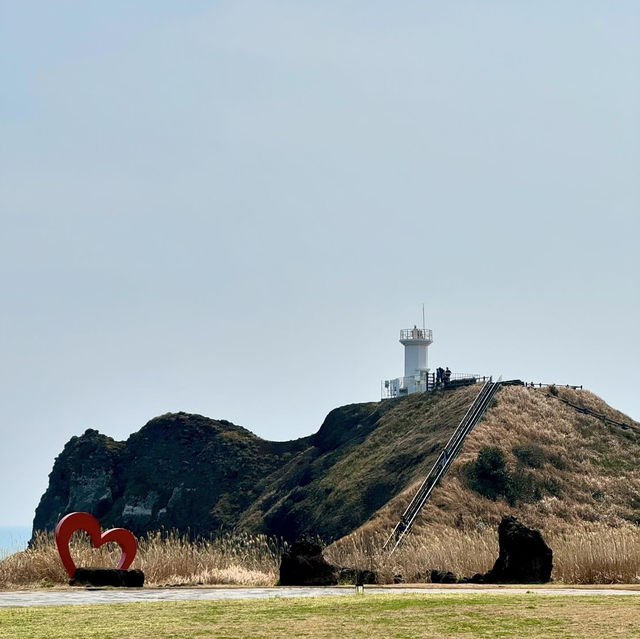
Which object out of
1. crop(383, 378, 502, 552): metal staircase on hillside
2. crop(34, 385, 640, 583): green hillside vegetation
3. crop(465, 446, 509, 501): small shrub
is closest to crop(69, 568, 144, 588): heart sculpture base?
crop(34, 385, 640, 583): green hillside vegetation

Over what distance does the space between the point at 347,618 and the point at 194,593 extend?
23.5ft

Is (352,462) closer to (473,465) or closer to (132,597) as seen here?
(473,465)

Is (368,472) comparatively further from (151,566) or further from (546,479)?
(151,566)

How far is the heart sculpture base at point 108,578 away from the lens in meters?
24.6

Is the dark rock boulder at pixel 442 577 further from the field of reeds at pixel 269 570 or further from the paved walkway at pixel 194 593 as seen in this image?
the paved walkway at pixel 194 593

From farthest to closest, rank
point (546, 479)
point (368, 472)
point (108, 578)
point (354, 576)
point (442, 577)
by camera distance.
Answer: point (368, 472)
point (546, 479)
point (354, 576)
point (442, 577)
point (108, 578)

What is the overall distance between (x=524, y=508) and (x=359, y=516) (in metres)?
13.3

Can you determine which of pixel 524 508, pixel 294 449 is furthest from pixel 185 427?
pixel 524 508

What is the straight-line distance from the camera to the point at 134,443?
125 meters

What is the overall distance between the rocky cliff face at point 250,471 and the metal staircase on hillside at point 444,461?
121 centimetres

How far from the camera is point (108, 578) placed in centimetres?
2467

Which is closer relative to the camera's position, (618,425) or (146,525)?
(618,425)

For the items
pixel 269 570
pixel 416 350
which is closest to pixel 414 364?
pixel 416 350

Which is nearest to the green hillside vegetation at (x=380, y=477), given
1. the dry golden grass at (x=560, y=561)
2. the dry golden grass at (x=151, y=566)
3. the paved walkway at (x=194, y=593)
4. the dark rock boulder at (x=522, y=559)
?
the dry golden grass at (x=560, y=561)
